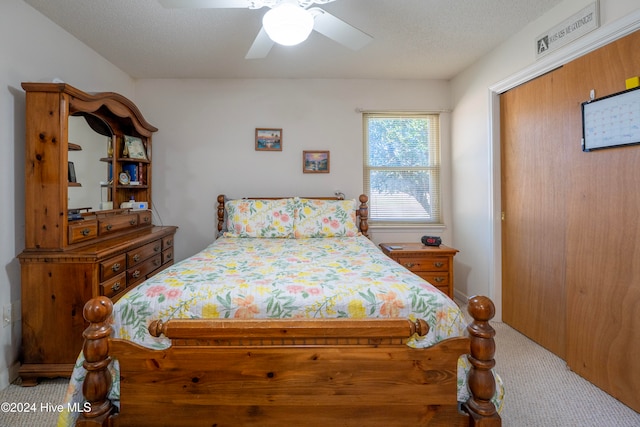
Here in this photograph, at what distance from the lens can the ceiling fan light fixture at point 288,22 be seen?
1.47 metres

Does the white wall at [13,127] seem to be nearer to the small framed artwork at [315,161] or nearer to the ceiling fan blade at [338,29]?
the ceiling fan blade at [338,29]

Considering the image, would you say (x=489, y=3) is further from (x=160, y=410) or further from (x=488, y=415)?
(x=160, y=410)

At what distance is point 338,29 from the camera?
183 cm

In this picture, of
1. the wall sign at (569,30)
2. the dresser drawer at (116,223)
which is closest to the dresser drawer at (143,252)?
the dresser drawer at (116,223)

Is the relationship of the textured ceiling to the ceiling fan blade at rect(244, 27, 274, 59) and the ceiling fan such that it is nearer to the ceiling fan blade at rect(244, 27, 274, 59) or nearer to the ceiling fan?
the ceiling fan blade at rect(244, 27, 274, 59)

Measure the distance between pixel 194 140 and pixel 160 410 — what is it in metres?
2.87

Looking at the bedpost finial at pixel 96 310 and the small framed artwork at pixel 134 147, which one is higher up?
the small framed artwork at pixel 134 147

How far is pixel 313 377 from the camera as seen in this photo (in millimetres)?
1089

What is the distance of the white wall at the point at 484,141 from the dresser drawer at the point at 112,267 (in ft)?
10.2

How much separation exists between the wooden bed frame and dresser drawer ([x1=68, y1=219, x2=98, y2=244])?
1331 millimetres

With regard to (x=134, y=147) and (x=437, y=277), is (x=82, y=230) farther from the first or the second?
(x=437, y=277)

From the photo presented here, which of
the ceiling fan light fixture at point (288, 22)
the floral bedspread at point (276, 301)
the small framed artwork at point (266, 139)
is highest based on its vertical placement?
the ceiling fan light fixture at point (288, 22)

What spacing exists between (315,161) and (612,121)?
95.4 inches

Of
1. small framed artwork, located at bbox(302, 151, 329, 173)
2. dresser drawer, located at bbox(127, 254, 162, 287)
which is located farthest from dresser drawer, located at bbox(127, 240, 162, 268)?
small framed artwork, located at bbox(302, 151, 329, 173)
